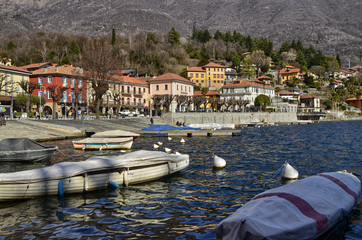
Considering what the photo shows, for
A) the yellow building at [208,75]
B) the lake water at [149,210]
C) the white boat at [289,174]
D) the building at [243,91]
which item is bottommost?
the lake water at [149,210]

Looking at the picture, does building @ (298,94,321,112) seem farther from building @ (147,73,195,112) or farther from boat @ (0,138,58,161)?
boat @ (0,138,58,161)

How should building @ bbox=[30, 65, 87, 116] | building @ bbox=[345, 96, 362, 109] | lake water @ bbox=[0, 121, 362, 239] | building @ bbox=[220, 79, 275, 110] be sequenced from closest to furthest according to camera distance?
lake water @ bbox=[0, 121, 362, 239] → building @ bbox=[30, 65, 87, 116] → building @ bbox=[220, 79, 275, 110] → building @ bbox=[345, 96, 362, 109]

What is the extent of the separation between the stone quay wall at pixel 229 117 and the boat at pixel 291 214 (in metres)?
63.7

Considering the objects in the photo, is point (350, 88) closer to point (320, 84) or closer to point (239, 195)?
point (320, 84)

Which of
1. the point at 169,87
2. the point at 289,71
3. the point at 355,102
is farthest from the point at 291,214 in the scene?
the point at 355,102

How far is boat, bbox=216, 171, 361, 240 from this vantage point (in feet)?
22.4

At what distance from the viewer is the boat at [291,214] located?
269 inches

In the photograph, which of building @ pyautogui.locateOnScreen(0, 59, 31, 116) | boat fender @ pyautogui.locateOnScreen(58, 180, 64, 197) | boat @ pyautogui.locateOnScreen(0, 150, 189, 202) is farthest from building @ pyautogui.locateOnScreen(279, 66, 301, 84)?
boat fender @ pyautogui.locateOnScreen(58, 180, 64, 197)

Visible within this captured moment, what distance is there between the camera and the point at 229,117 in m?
88.2

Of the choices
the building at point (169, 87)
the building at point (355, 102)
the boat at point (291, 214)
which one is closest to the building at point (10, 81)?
the building at point (169, 87)

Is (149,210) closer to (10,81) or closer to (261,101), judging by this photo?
(10,81)

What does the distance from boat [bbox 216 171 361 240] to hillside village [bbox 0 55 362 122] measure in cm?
4656

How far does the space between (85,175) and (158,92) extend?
8125 centimetres

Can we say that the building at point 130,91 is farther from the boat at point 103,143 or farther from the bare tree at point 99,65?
the boat at point 103,143
